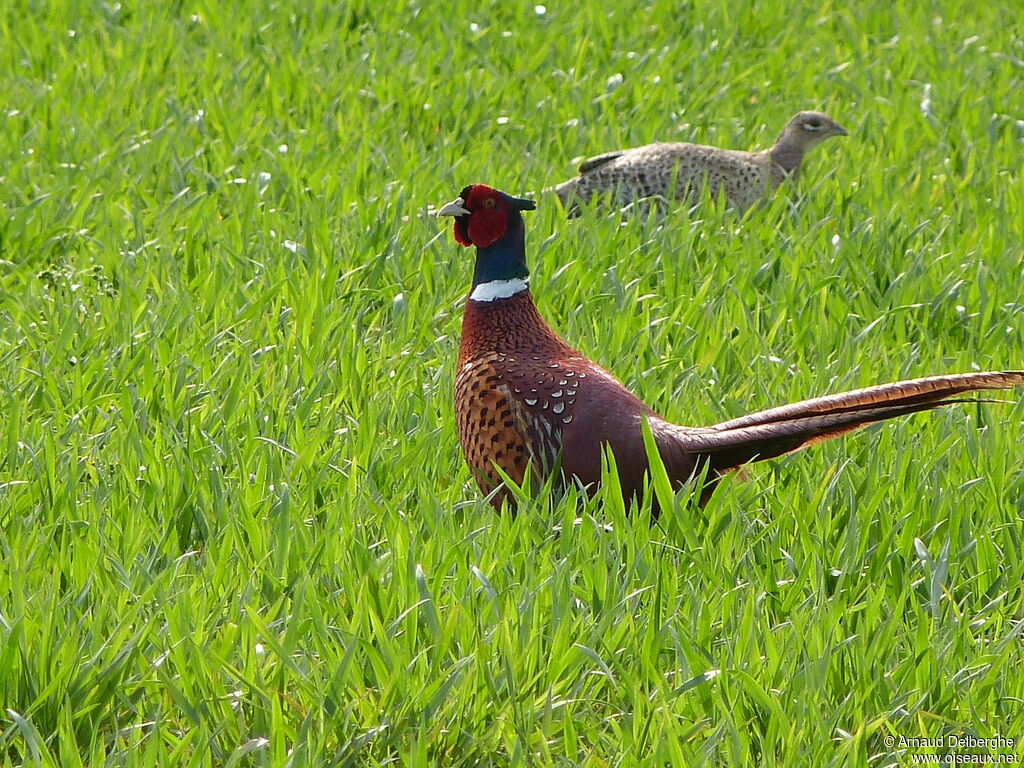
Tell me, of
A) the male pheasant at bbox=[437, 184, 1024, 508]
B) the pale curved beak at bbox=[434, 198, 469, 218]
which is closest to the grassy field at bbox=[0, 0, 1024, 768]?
the male pheasant at bbox=[437, 184, 1024, 508]

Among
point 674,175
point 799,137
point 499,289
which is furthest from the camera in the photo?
point 799,137

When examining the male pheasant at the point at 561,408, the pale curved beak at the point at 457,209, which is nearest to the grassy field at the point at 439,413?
the male pheasant at the point at 561,408

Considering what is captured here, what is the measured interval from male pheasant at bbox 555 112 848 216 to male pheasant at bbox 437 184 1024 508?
6.51ft

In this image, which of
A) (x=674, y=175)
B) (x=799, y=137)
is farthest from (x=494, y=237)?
(x=799, y=137)

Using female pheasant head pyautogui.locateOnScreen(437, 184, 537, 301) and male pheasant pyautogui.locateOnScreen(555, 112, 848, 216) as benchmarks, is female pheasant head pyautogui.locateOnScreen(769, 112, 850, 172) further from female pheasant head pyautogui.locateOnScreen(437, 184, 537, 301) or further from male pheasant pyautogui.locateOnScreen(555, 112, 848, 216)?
female pheasant head pyautogui.locateOnScreen(437, 184, 537, 301)

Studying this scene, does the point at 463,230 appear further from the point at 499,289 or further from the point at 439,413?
the point at 439,413

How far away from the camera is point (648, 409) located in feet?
10.9

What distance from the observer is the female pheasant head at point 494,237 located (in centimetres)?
354

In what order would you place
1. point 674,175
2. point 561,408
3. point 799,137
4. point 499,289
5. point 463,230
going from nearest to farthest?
point 561,408
point 499,289
point 463,230
point 674,175
point 799,137

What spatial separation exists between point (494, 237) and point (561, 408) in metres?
0.61

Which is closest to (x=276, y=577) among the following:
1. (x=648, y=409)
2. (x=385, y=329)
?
(x=648, y=409)

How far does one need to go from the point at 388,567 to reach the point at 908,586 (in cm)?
113

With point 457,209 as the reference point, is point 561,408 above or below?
below

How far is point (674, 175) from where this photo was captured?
17.9 ft
